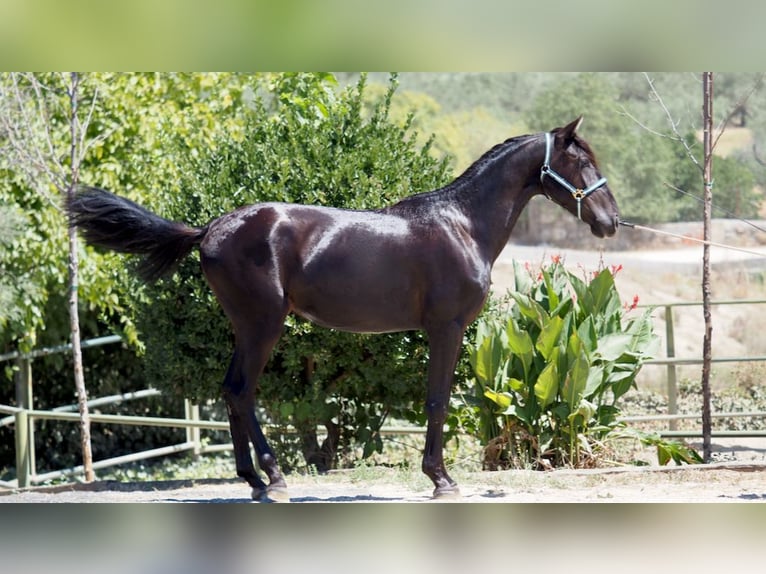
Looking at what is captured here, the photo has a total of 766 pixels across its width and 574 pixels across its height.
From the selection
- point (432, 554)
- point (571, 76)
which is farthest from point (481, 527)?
point (571, 76)

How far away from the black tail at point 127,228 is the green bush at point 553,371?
2.20m

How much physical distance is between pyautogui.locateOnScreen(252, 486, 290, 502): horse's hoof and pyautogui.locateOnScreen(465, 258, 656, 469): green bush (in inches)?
68.5

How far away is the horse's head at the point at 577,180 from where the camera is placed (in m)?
5.59

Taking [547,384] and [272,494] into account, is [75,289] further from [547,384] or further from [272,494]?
[547,384]

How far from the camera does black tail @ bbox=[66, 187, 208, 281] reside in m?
5.63

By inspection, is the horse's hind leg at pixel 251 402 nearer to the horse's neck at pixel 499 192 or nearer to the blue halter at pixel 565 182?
the horse's neck at pixel 499 192

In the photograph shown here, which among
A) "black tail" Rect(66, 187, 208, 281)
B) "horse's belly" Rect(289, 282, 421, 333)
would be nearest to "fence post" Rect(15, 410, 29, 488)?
"black tail" Rect(66, 187, 208, 281)

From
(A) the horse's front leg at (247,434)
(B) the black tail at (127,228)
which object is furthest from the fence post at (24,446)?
(A) the horse's front leg at (247,434)

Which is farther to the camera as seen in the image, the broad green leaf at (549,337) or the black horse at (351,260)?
the broad green leaf at (549,337)

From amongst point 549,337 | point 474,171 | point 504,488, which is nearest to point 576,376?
point 549,337

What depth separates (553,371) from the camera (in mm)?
6621

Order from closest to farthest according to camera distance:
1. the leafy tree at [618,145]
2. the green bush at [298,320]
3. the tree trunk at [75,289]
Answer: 1. the green bush at [298,320]
2. the tree trunk at [75,289]
3. the leafy tree at [618,145]

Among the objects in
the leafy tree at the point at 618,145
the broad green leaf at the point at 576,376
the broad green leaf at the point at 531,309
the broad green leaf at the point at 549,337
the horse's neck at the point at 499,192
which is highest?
the leafy tree at the point at 618,145

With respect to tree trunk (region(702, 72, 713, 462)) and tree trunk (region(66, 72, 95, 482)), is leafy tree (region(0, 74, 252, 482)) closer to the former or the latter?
tree trunk (region(66, 72, 95, 482))
